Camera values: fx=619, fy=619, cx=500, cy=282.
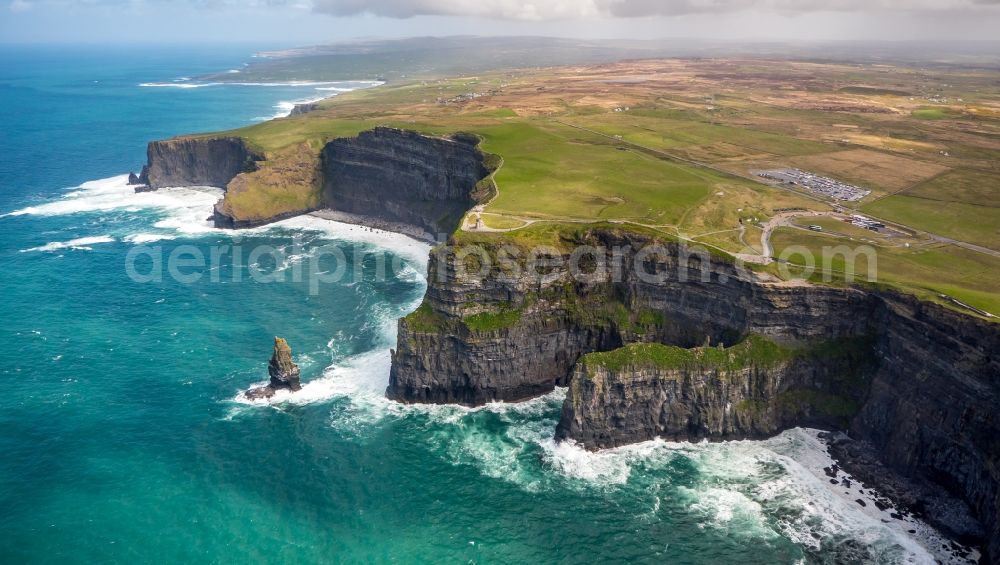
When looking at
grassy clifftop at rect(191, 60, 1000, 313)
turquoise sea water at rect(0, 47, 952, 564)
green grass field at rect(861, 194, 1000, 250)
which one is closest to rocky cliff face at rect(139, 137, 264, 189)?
grassy clifftop at rect(191, 60, 1000, 313)

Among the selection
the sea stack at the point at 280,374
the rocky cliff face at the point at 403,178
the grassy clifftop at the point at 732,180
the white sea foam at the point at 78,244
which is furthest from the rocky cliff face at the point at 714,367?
the white sea foam at the point at 78,244

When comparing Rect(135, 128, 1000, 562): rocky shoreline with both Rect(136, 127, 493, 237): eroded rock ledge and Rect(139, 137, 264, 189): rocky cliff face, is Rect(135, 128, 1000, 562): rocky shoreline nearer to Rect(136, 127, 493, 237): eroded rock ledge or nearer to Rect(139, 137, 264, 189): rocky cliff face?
Rect(136, 127, 493, 237): eroded rock ledge

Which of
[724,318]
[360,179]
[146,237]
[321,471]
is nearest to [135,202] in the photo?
[146,237]

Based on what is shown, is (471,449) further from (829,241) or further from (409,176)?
(409,176)

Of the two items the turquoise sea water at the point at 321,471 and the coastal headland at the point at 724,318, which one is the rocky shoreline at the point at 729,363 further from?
the turquoise sea water at the point at 321,471

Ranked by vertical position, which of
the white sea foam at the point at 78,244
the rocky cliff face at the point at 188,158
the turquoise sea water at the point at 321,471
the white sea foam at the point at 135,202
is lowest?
the turquoise sea water at the point at 321,471

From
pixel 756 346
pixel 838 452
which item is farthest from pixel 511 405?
pixel 838 452
